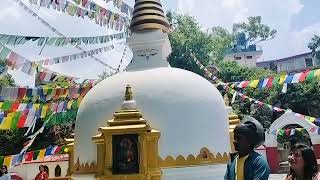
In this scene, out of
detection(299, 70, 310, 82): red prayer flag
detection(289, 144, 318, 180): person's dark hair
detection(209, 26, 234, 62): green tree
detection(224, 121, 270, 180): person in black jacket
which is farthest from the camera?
detection(209, 26, 234, 62): green tree

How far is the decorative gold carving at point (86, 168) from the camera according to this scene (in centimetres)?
837

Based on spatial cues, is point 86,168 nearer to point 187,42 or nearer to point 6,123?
point 6,123

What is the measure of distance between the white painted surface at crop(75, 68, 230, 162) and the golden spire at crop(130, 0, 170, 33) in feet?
4.93

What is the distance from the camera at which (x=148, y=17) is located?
10438 mm

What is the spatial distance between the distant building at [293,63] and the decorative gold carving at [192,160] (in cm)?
4372

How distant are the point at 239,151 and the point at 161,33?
682 centimetres

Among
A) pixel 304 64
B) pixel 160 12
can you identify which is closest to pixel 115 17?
pixel 160 12

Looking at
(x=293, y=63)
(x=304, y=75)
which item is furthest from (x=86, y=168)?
(x=293, y=63)

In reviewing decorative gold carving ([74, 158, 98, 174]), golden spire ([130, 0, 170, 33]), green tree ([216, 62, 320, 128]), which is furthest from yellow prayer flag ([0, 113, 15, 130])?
green tree ([216, 62, 320, 128])

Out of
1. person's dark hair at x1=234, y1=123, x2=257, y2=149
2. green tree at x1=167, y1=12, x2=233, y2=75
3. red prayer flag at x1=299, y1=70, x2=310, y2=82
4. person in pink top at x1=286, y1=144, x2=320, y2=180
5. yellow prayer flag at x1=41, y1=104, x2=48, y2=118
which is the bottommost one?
person in pink top at x1=286, y1=144, x2=320, y2=180

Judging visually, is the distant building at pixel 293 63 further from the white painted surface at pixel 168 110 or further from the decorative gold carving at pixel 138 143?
the decorative gold carving at pixel 138 143

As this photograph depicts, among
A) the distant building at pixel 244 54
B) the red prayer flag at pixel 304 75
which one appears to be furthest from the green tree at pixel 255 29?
the red prayer flag at pixel 304 75

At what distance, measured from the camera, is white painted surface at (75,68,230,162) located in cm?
833

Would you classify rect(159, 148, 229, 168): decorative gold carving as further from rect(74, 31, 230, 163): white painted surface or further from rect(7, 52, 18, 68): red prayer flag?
rect(7, 52, 18, 68): red prayer flag
